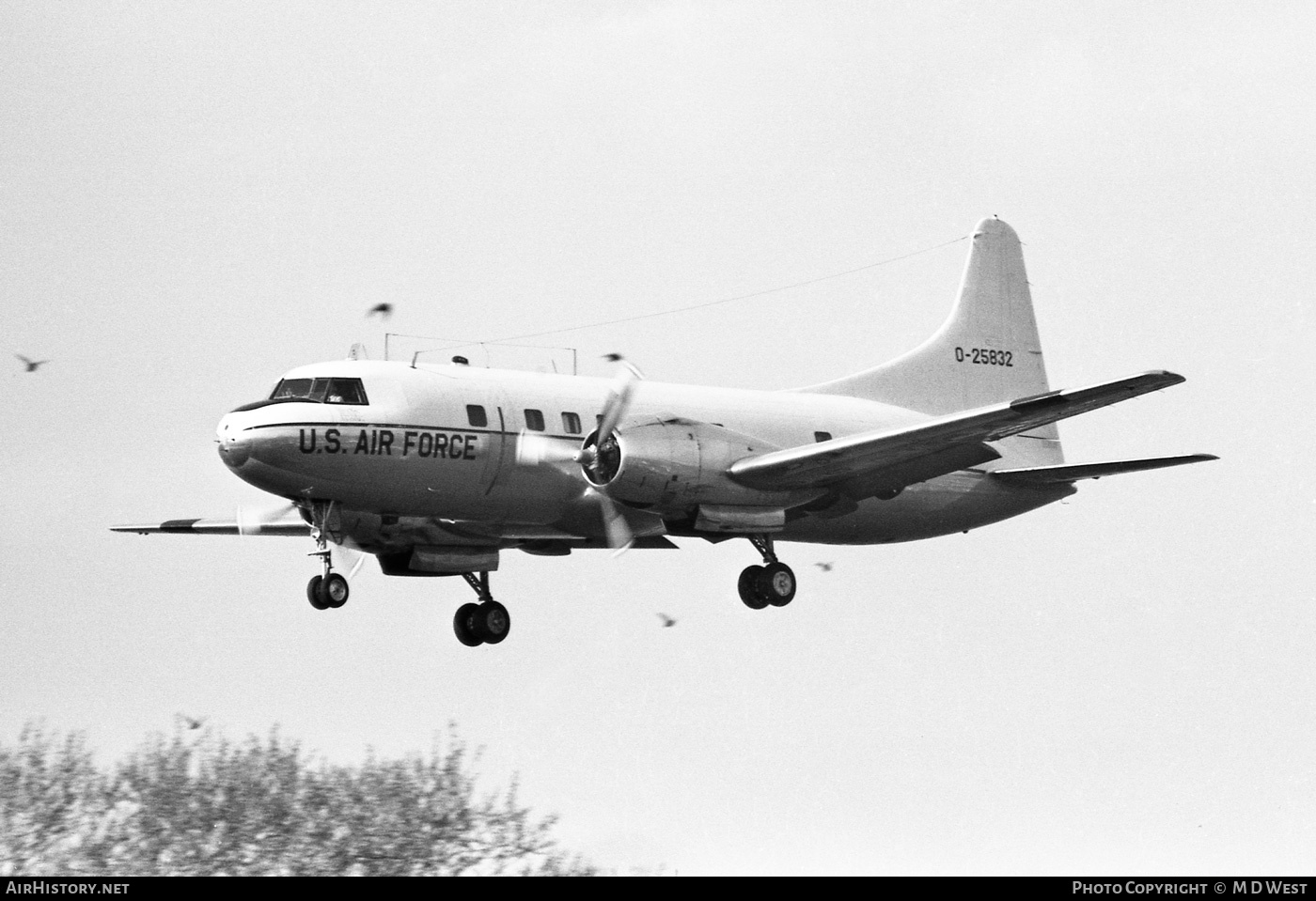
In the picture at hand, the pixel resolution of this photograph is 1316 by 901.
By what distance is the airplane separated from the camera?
27.2 m

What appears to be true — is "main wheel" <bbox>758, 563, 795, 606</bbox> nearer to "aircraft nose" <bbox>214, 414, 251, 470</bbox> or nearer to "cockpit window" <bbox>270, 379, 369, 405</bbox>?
"cockpit window" <bbox>270, 379, 369, 405</bbox>

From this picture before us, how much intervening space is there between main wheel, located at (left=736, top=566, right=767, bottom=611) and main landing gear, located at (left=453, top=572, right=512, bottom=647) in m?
4.06

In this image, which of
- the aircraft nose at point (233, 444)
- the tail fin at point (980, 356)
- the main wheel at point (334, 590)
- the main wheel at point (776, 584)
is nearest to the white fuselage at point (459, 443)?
the aircraft nose at point (233, 444)

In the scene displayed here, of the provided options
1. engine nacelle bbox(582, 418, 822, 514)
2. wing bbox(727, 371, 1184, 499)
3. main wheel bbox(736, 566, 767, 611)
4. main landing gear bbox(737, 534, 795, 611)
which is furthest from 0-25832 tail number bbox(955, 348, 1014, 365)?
engine nacelle bbox(582, 418, 822, 514)

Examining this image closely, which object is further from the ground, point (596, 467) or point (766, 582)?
point (596, 467)

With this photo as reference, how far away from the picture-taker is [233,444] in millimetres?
26906

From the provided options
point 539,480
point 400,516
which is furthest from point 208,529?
point 539,480

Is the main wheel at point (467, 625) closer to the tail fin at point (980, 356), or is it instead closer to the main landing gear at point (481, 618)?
the main landing gear at point (481, 618)

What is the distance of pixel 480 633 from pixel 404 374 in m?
5.64

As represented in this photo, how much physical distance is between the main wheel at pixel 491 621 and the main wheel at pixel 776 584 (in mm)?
4404

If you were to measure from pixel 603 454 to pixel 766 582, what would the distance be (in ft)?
13.5

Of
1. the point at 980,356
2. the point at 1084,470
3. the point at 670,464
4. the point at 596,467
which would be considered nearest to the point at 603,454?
the point at 596,467

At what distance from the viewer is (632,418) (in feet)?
95.1

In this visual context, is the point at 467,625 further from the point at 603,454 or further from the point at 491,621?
the point at 603,454
